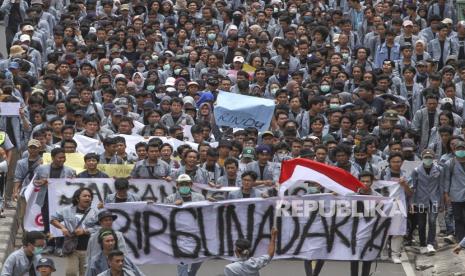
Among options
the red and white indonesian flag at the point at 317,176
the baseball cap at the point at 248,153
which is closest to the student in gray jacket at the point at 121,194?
the red and white indonesian flag at the point at 317,176

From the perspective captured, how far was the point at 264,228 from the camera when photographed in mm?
22375

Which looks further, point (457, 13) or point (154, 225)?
point (457, 13)

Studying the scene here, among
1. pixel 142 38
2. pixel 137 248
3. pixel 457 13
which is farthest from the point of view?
pixel 457 13

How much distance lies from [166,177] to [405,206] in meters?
3.22

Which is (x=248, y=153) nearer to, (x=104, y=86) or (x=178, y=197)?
(x=178, y=197)

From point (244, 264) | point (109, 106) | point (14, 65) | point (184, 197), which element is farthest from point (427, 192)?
point (14, 65)

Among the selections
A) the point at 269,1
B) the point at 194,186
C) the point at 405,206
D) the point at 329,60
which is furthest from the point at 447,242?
the point at 269,1

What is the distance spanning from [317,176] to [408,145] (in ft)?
9.62

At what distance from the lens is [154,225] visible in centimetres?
2222

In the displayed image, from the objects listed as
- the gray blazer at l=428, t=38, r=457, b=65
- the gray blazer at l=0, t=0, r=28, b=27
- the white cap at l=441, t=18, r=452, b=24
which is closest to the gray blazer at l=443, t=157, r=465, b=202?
the gray blazer at l=428, t=38, r=457, b=65

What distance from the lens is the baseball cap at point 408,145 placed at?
81.6 feet

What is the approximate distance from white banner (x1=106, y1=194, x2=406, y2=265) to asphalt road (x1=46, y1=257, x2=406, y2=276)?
0.73 meters

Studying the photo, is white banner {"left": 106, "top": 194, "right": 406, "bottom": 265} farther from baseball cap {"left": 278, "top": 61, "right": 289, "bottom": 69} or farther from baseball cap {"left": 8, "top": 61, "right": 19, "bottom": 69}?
baseball cap {"left": 278, "top": 61, "right": 289, "bottom": 69}

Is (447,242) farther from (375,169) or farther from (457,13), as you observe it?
(457,13)
